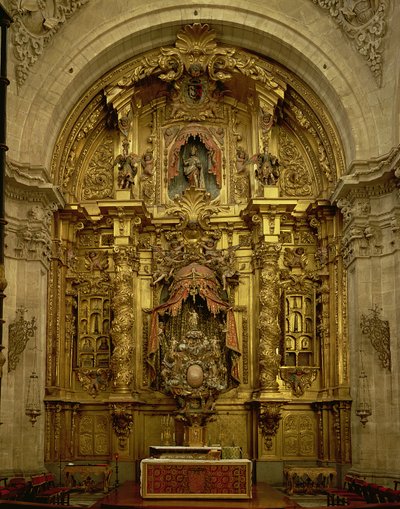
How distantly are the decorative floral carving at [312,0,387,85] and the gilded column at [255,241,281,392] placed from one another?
16.3 ft

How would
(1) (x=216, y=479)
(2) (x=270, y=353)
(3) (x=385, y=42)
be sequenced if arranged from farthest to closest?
(2) (x=270, y=353) < (3) (x=385, y=42) < (1) (x=216, y=479)

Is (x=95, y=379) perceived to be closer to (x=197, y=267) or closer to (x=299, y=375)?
(x=197, y=267)

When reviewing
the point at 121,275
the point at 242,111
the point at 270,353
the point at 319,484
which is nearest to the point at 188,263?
the point at 121,275

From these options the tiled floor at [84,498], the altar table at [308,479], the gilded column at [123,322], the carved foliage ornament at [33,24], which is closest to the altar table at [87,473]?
the tiled floor at [84,498]

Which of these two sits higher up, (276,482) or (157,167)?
(157,167)

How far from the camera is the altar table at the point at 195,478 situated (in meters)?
15.8

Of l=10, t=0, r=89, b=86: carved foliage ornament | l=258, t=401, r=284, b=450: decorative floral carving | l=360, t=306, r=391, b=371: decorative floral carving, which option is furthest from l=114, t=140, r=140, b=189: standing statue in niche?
l=360, t=306, r=391, b=371: decorative floral carving

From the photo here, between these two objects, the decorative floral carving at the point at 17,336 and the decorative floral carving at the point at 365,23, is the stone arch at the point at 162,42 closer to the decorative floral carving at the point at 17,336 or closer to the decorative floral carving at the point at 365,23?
the decorative floral carving at the point at 365,23

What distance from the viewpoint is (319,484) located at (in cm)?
1922

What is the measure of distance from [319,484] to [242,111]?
9.90 m

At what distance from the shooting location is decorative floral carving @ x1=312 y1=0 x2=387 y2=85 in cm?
1906

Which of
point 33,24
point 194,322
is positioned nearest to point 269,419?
point 194,322

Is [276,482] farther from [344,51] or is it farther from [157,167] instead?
[344,51]

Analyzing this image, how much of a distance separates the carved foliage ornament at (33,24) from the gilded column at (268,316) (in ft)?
23.5
